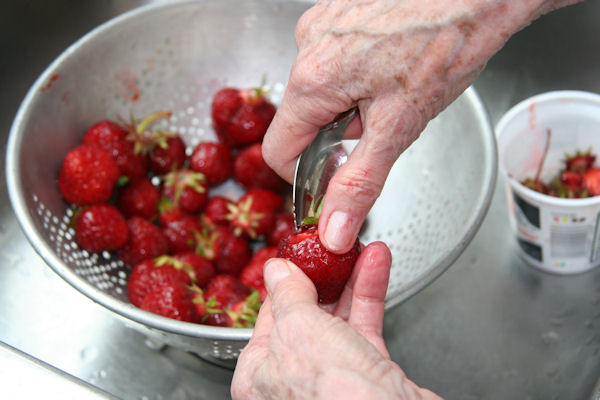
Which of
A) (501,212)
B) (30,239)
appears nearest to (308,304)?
(30,239)

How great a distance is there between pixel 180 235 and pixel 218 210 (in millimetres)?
91

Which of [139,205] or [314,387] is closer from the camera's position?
[314,387]

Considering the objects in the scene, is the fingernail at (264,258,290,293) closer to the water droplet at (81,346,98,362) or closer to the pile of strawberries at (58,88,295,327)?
the pile of strawberries at (58,88,295,327)

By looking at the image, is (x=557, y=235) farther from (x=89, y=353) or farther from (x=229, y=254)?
(x=89, y=353)

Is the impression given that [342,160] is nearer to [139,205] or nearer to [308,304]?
[308,304]

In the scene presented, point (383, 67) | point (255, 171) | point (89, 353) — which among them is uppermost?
point (383, 67)

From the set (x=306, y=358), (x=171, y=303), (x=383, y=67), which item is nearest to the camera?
(x=306, y=358)

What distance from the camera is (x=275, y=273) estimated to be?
578 mm

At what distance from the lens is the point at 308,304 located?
507 mm

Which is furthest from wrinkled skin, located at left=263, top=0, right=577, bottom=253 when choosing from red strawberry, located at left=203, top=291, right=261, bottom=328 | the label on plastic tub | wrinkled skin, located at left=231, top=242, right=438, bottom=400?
the label on plastic tub

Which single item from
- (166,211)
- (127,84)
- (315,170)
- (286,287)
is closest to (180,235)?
(166,211)

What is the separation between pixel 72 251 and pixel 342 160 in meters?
0.46

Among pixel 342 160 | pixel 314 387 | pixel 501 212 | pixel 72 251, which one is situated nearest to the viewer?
pixel 314 387

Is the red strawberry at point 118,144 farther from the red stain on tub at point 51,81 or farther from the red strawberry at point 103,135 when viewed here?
the red stain on tub at point 51,81
